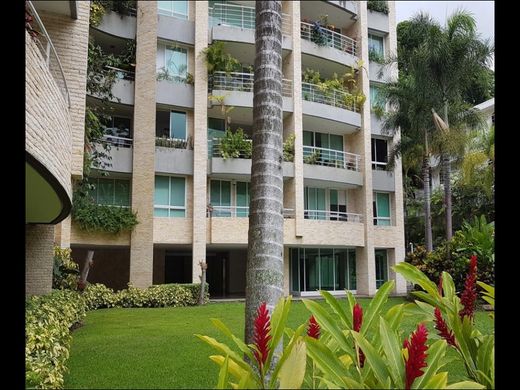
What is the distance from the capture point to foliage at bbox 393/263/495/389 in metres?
2.48

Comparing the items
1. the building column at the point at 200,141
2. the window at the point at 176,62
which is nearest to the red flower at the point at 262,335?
the building column at the point at 200,141

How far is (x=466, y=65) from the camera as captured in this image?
21.9 meters

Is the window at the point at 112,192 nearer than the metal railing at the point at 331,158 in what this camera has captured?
Yes

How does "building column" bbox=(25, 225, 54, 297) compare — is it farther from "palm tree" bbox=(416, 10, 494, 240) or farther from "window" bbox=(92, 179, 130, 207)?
"palm tree" bbox=(416, 10, 494, 240)

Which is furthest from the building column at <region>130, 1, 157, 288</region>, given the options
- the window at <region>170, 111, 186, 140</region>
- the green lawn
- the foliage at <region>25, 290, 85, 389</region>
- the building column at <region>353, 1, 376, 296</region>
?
the foliage at <region>25, 290, 85, 389</region>

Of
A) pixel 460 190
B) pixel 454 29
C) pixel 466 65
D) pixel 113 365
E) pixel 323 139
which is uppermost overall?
pixel 454 29

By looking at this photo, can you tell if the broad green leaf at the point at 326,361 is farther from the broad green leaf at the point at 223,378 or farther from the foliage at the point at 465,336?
the foliage at the point at 465,336

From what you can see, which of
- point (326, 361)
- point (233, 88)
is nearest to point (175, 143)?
point (233, 88)

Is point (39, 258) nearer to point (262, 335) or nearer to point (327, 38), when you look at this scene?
point (262, 335)

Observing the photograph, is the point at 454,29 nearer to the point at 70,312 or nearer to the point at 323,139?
the point at 323,139

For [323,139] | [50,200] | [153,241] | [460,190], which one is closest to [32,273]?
[50,200]

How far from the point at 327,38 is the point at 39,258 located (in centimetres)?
1915

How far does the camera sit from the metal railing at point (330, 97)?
25.3 metres

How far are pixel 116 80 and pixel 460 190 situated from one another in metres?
21.6
